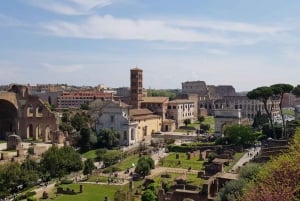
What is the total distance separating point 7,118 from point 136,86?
817 inches

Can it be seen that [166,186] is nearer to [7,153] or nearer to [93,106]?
[7,153]

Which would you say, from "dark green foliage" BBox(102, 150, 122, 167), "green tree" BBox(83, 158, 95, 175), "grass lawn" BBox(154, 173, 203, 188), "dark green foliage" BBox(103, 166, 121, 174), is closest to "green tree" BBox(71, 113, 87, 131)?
"dark green foliage" BBox(102, 150, 122, 167)

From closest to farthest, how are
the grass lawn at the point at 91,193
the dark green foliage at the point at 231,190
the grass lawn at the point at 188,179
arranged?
the dark green foliage at the point at 231,190 → the grass lawn at the point at 91,193 → the grass lawn at the point at 188,179

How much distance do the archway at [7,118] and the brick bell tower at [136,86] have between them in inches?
726

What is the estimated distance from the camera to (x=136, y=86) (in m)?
70.9

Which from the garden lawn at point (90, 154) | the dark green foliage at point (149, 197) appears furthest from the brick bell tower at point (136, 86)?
the dark green foliage at point (149, 197)

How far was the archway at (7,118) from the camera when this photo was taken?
66562mm

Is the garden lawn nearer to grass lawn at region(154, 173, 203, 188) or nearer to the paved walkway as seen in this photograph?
grass lawn at region(154, 173, 203, 188)

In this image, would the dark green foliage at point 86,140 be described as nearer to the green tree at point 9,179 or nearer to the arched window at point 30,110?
the arched window at point 30,110

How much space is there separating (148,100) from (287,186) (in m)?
56.6

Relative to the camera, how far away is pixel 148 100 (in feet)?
243

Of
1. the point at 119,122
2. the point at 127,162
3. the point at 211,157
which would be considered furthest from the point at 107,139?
the point at 211,157

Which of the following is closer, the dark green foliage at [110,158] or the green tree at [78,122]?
the dark green foliage at [110,158]

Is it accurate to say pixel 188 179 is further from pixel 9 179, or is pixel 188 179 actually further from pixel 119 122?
pixel 119 122
